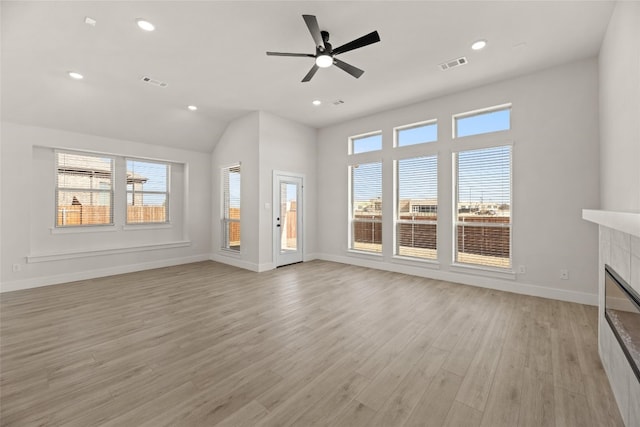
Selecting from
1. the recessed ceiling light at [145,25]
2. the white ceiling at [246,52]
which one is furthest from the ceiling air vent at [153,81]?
the recessed ceiling light at [145,25]

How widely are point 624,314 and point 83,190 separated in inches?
305

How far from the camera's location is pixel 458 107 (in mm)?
4730

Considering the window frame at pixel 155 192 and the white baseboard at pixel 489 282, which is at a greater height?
the window frame at pixel 155 192

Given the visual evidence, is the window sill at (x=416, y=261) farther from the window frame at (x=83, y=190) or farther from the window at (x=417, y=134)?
the window frame at (x=83, y=190)

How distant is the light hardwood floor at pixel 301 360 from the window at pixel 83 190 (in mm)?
1695

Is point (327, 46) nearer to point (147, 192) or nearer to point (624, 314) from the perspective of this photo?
point (624, 314)

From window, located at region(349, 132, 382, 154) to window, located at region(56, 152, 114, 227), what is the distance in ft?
17.4

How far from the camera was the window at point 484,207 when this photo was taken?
439 cm

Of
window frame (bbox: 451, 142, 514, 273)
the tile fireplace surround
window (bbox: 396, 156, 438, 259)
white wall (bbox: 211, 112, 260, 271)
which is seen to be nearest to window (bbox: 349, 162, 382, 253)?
window (bbox: 396, 156, 438, 259)

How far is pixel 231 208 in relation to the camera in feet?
21.6

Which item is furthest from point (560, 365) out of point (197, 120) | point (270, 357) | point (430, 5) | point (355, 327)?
point (197, 120)

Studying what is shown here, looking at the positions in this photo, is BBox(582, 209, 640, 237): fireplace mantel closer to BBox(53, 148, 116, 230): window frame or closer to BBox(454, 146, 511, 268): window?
BBox(454, 146, 511, 268): window

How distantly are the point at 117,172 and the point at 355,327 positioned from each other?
592cm

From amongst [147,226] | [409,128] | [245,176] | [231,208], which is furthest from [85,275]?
[409,128]
